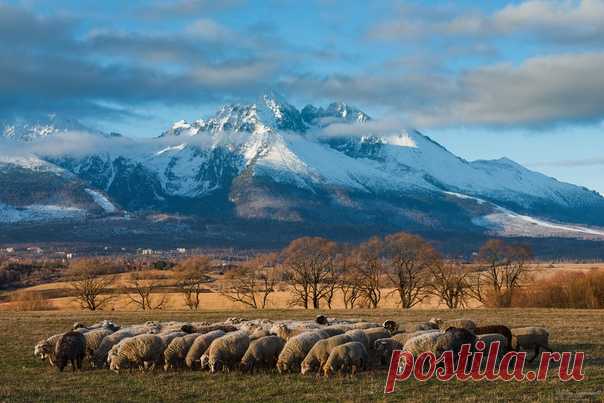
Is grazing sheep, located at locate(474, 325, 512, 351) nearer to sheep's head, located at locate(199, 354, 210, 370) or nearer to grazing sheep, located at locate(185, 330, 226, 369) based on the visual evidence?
grazing sheep, located at locate(185, 330, 226, 369)

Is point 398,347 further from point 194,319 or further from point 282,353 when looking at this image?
point 194,319

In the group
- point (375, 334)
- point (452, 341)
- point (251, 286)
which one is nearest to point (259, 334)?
point (375, 334)

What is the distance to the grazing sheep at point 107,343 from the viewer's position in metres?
27.7

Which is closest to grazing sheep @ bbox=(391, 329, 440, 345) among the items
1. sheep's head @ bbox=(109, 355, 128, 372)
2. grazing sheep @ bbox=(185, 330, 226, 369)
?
grazing sheep @ bbox=(185, 330, 226, 369)

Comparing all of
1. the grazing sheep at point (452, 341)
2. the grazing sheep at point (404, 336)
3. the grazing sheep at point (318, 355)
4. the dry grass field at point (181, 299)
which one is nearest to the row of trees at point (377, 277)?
the dry grass field at point (181, 299)

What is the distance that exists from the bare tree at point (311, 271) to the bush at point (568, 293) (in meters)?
18.9

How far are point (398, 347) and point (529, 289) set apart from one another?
4486 cm

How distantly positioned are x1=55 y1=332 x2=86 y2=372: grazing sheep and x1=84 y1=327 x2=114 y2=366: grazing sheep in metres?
0.80

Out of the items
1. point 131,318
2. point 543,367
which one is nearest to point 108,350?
point 543,367

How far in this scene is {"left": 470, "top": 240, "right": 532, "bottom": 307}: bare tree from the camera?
233 feet

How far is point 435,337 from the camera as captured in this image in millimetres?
25938

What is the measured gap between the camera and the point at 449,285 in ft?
239

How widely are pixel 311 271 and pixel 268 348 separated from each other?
51001mm

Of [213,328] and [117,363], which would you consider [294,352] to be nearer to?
[117,363]
